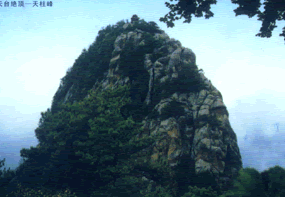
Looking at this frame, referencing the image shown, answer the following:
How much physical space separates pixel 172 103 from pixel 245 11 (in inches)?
706

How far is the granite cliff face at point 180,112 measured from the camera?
811 inches

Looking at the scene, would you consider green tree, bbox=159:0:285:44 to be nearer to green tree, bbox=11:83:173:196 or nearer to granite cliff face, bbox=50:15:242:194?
green tree, bbox=11:83:173:196

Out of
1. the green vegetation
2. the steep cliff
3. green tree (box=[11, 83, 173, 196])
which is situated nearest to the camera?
the green vegetation

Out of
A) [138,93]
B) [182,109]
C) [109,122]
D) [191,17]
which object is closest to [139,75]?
[138,93]

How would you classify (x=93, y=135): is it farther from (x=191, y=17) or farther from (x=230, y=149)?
(x=230, y=149)

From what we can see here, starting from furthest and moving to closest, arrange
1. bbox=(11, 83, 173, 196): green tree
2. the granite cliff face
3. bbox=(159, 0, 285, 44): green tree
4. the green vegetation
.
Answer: the granite cliff face, bbox=(11, 83, 173, 196): green tree, the green vegetation, bbox=(159, 0, 285, 44): green tree

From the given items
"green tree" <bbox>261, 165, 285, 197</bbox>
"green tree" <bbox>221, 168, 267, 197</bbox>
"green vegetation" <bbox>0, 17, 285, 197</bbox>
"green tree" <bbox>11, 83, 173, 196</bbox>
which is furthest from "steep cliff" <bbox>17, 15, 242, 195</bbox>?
"green tree" <bbox>261, 165, 285, 197</bbox>

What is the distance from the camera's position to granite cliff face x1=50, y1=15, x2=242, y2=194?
2059cm

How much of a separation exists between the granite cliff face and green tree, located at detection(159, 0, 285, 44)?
1431 cm

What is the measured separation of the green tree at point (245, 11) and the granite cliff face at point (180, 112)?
1431 centimetres

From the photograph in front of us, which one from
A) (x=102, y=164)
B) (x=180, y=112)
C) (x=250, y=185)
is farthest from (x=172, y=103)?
(x=250, y=185)

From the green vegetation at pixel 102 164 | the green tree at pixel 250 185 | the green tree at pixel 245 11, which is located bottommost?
the green tree at pixel 250 185

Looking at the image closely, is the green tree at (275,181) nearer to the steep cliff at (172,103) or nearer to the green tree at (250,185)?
the green tree at (250,185)

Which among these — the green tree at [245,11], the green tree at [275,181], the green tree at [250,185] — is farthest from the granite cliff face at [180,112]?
the green tree at [245,11]
